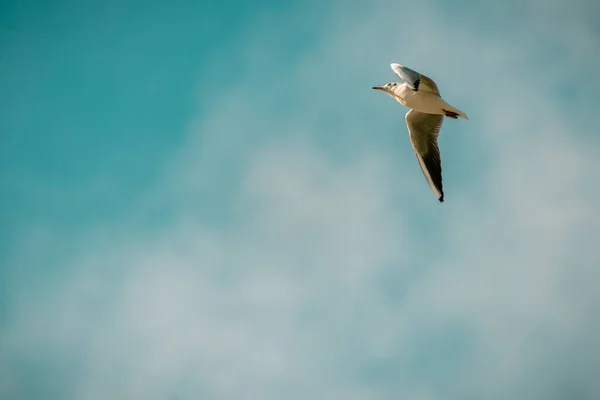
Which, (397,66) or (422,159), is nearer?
(397,66)

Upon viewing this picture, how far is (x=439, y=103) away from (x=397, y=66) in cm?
158

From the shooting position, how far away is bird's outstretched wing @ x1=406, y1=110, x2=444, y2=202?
48.2 ft

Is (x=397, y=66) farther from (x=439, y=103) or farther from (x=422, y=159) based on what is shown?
(x=422, y=159)

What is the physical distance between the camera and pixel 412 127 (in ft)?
48.7

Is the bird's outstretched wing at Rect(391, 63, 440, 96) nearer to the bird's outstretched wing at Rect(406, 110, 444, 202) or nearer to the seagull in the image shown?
the seagull

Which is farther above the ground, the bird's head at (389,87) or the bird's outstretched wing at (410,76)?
the bird's head at (389,87)

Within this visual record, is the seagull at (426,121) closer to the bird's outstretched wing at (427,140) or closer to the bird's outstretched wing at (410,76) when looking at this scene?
the bird's outstretched wing at (427,140)

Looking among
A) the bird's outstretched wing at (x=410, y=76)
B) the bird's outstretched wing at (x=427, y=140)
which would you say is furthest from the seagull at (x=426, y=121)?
the bird's outstretched wing at (x=410, y=76)

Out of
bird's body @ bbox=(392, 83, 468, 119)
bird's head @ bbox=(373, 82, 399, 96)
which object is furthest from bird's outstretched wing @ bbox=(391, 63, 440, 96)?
bird's head @ bbox=(373, 82, 399, 96)

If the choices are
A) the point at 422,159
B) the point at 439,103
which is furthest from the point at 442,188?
the point at 439,103

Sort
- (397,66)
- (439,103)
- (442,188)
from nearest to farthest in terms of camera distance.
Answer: (397,66) → (439,103) → (442,188)

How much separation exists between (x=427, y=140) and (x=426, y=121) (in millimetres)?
371

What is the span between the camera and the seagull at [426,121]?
13539 mm

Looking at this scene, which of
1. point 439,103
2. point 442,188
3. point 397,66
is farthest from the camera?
point 442,188
